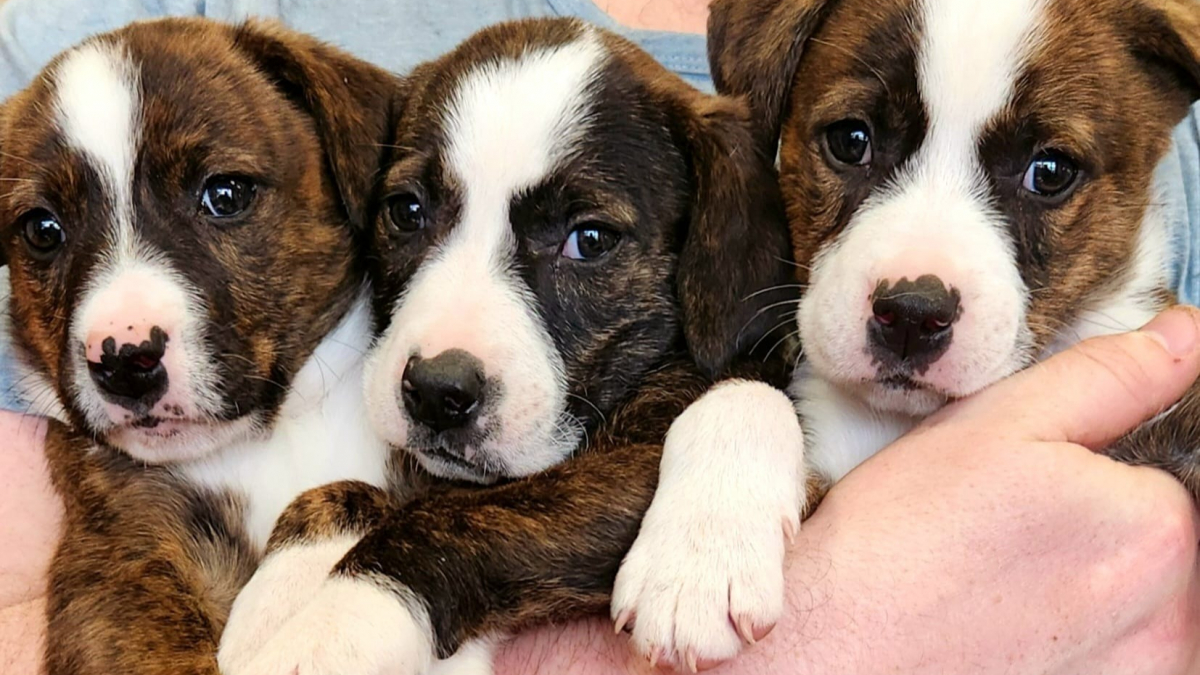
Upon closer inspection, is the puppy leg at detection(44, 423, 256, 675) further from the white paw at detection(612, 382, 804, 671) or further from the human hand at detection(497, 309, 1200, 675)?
the white paw at detection(612, 382, 804, 671)

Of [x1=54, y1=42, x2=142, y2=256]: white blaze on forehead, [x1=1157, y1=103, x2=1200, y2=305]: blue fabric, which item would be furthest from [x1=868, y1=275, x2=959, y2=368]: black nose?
[x1=54, y1=42, x2=142, y2=256]: white blaze on forehead

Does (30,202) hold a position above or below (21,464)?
above

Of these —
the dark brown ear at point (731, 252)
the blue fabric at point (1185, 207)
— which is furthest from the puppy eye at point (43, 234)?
the blue fabric at point (1185, 207)

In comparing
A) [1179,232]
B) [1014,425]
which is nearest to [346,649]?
[1014,425]

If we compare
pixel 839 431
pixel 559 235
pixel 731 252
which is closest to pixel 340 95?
pixel 559 235

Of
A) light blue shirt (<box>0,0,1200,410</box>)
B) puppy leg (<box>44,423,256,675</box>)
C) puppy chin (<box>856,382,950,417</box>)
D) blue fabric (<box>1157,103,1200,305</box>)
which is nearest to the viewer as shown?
puppy leg (<box>44,423,256,675</box>)

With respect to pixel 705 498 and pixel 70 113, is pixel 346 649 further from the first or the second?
pixel 70 113

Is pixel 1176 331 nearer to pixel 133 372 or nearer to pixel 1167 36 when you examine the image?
pixel 1167 36
